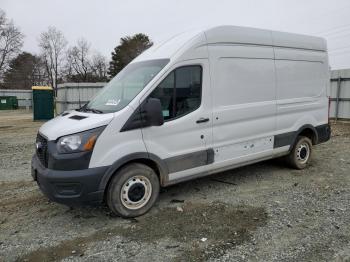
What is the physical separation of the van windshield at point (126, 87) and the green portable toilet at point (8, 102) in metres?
34.2

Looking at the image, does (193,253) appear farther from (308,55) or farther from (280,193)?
(308,55)

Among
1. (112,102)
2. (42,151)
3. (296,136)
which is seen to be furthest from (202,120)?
(296,136)

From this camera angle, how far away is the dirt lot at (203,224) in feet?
11.8

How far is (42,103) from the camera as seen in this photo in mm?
18562

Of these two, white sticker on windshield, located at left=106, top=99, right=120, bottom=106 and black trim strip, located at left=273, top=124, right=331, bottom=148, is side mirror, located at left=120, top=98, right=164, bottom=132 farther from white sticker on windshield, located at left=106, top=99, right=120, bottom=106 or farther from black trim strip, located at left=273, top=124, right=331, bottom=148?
black trim strip, located at left=273, top=124, right=331, bottom=148

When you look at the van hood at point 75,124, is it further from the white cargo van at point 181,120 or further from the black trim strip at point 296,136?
the black trim strip at point 296,136

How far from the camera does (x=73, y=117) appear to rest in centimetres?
455

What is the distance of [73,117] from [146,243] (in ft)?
6.44

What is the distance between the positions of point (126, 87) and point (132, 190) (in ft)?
4.87

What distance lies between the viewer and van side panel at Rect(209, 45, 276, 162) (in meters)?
5.14

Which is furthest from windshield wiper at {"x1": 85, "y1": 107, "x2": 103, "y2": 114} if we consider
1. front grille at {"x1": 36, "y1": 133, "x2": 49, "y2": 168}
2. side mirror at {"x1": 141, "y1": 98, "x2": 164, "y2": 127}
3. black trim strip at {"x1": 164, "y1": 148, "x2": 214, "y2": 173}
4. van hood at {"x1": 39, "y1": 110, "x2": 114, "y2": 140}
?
black trim strip at {"x1": 164, "y1": 148, "x2": 214, "y2": 173}

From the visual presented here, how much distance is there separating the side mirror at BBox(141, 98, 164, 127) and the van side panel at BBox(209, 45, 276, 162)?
1085 millimetres

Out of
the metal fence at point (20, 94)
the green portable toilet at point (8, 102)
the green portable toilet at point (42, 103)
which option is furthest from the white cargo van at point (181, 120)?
the metal fence at point (20, 94)

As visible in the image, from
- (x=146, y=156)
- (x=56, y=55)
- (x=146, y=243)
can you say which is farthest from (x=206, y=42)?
(x=56, y=55)
